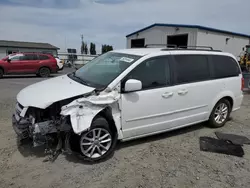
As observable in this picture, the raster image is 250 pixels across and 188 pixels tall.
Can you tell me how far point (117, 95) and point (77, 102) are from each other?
0.61 meters

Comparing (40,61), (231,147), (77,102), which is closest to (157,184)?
(77,102)

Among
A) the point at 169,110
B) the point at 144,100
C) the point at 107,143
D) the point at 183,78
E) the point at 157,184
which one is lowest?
the point at 157,184

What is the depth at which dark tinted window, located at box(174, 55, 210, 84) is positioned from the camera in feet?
12.6

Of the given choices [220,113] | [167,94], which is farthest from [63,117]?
[220,113]

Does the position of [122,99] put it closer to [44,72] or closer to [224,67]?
[224,67]

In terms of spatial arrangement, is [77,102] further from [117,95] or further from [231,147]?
[231,147]

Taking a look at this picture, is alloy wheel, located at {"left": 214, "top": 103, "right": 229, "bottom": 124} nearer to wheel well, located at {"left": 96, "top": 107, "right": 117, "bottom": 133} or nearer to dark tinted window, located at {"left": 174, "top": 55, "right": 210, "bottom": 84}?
dark tinted window, located at {"left": 174, "top": 55, "right": 210, "bottom": 84}

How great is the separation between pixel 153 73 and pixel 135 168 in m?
1.59

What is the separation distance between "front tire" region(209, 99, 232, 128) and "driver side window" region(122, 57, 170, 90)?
1645 millimetres

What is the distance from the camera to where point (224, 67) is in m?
4.60

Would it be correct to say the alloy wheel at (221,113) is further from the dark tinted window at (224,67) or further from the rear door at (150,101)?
the rear door at (150,101)

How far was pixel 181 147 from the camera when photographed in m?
3.75

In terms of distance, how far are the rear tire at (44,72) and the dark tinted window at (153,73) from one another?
12538 millimetres


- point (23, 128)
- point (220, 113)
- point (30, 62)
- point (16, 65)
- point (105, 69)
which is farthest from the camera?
point (30, 62)
